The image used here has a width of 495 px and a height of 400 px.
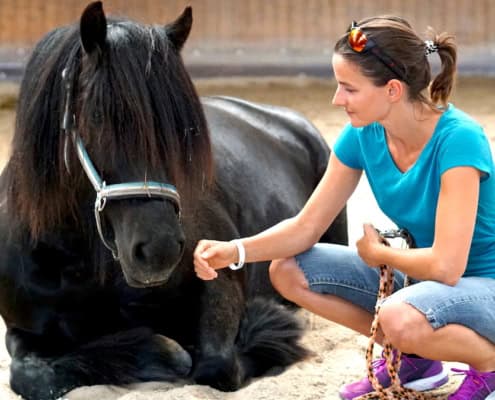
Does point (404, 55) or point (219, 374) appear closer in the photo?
point (404, 55)

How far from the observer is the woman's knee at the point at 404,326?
277cm

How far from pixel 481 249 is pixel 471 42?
6.42 metres

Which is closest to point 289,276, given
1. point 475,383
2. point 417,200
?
point 417,200

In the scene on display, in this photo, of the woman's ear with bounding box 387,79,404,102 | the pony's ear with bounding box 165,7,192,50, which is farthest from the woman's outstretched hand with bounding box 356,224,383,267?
the pony's ear with bounding box 165,7,192,50

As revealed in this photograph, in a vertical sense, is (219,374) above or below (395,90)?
below

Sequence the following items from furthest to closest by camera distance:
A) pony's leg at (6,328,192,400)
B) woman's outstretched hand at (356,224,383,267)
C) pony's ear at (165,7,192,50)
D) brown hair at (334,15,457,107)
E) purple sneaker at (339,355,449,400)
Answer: pony's leg at (6,328,192,400)
purple sneaker at (339,355,449,400)
pony's ear at (165,7,192,50)
woman's outstretched hand at (356,224,383,267)
brown hair at (334,15,457,107)

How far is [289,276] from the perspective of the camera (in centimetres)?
320

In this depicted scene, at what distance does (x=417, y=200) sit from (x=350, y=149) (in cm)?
29

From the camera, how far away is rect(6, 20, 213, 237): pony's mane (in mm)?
2787

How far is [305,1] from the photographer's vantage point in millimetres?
8953

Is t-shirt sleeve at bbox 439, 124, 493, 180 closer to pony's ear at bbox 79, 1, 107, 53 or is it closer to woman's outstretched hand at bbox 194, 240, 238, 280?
woman's outstretched hand at bbox 194, 240, 238, 280

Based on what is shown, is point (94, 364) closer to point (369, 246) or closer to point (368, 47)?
point (369, 246)

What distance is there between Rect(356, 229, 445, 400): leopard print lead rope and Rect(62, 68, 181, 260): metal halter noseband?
0.61m

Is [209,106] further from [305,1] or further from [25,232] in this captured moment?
[305,1]
